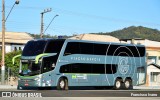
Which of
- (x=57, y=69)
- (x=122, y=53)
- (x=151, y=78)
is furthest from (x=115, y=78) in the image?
(x=151, y=78)

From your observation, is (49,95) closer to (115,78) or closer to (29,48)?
(29,48)

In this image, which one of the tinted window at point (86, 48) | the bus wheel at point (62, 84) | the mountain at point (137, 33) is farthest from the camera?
the mountain at point (137, 33)

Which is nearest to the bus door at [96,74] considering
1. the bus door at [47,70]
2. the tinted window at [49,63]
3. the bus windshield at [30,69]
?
the tinted window at [49,63]

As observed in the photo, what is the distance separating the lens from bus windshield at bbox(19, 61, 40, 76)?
3138 centimetres

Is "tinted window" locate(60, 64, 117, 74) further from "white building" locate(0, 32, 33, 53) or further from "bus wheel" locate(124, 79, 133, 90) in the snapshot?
"white building" locate(0, 32, 33, 53)

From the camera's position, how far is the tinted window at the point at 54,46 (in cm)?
3161

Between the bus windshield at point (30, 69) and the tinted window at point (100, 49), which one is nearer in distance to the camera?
the bus windshield at point (30, 69)

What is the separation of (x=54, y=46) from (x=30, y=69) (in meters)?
2.46

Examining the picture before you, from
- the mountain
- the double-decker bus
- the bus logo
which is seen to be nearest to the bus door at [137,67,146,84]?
the double-decker bus

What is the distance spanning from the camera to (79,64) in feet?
110

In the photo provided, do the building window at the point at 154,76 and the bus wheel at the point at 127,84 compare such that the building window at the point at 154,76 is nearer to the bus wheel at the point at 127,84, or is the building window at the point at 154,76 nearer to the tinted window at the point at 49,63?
the bus wheel at the point at 127,84

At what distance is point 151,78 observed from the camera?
2618 inches

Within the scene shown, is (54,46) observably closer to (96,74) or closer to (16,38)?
(96,74)

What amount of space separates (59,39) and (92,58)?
12.0 ft
